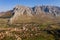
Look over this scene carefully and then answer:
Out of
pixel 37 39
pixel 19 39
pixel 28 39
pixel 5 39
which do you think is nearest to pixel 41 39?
pixel 37 39

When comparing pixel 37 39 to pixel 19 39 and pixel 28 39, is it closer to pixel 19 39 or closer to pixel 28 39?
pixel 28 39

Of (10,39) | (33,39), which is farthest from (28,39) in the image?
(10,39)

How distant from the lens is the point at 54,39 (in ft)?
544

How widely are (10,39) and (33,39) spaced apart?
2679cm

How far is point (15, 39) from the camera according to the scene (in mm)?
154625

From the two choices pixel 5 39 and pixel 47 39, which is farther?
pixel 47 39

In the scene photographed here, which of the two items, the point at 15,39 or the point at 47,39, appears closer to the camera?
the point at 15,39

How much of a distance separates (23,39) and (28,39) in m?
6.27

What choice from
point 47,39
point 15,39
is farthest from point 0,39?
point 47,39

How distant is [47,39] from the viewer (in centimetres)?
17088

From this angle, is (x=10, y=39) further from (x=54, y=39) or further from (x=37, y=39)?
(x=54, y=39)

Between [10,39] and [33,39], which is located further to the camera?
[33,39]

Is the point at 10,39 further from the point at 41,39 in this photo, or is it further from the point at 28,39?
the point at 41,39

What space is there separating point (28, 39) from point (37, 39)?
11.5 meters
